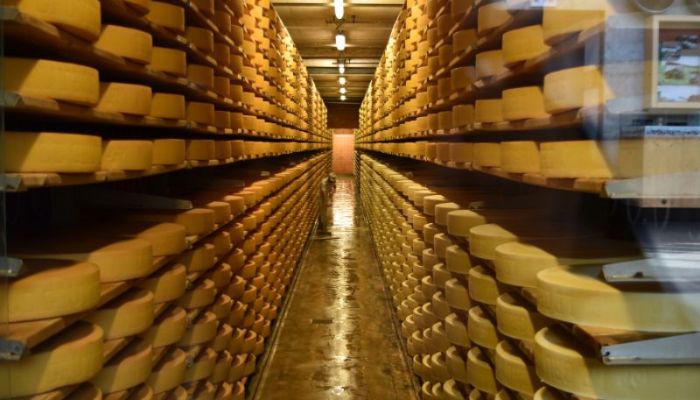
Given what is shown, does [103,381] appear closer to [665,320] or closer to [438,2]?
[665,320]

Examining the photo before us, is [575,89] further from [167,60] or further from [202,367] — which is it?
[202,367]

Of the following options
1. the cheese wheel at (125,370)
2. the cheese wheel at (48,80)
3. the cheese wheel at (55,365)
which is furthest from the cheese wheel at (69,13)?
the cheese wheel at (125,370)

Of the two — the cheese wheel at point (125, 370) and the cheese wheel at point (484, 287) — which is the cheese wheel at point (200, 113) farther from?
the cheese wheel at point (484, 287)

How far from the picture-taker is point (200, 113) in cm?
395

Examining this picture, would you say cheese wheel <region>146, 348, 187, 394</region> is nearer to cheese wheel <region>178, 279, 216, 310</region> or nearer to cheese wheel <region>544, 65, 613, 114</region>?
cheese wheel <region>178, 279, 216, 310</region>

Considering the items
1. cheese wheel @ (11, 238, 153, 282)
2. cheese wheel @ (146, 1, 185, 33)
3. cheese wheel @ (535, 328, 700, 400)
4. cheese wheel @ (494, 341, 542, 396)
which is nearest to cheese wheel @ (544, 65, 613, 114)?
cheese wheel @ (535, 328, 700, 400)

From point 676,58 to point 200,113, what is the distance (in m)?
2.77

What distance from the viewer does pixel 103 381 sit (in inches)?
98.7

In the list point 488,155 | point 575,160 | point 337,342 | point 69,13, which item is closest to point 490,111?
point 488,155

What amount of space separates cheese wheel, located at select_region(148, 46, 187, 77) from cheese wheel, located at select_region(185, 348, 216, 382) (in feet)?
5.18

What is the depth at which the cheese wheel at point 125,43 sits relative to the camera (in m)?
2.57

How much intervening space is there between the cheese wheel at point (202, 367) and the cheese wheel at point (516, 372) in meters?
1.77

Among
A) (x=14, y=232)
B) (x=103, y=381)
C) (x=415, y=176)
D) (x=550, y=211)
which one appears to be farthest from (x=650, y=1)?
(x=415, y=176)

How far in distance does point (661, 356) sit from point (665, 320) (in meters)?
0.10
